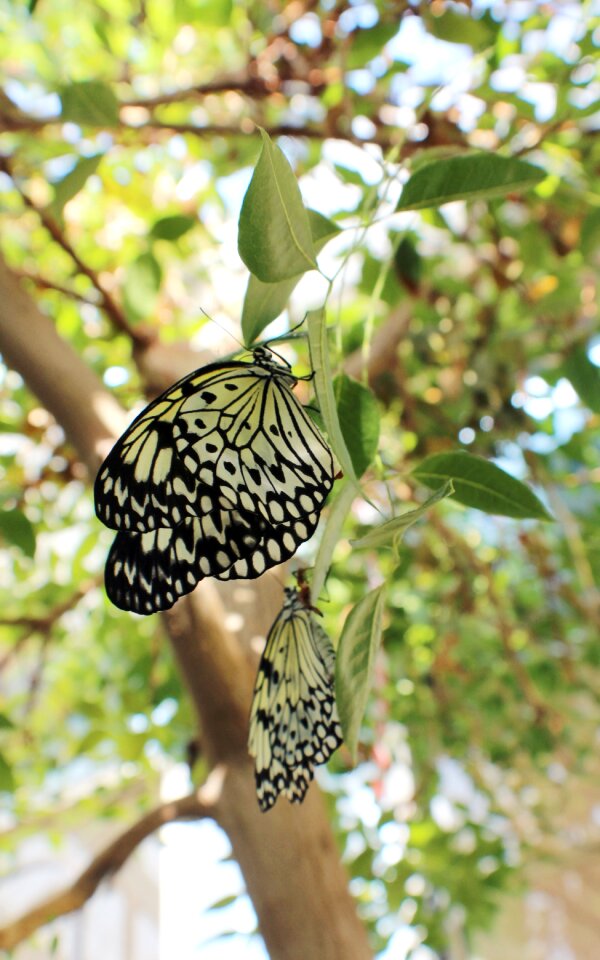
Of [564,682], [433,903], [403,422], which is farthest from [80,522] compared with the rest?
[564,682]

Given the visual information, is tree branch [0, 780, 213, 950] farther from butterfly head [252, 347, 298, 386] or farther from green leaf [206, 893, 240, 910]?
butterfly head [252, 347, 298, 386]

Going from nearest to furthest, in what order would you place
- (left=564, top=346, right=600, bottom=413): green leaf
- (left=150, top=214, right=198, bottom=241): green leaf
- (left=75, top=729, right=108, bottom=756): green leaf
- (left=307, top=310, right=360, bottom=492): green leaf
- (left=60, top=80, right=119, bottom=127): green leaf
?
1. (left=307, top=310, right=360, bottom=492): green leaf
2. (left=60, top=80, right=119, bottom=127): green leaf
3. (left=564, top=346, right=600, bottom=413): green leaf
4. (left=150, top=214, right=198, bottom=241): green leaf
5. (left=75, top=729, right=108, bottom=756): green leaf

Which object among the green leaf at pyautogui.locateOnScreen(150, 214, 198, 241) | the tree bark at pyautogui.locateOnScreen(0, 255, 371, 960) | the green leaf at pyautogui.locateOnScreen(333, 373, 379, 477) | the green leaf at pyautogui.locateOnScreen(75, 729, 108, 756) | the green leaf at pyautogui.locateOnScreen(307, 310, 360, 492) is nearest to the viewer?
the green leaf at pyautogui.locateOnScreen(307, 310, 360, 492)

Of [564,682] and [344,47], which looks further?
[564,682]

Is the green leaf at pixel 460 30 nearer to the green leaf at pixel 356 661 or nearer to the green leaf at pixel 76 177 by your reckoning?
the green leaf at pixel 76 177

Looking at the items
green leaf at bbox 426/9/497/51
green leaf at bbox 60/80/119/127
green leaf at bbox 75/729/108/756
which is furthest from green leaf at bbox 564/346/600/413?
green leaf at bbox 75/729/108/756

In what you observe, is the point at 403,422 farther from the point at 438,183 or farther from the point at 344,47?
the point at 438,183

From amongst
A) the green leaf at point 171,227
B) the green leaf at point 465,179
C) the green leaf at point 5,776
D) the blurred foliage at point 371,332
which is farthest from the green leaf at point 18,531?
the green leaf at point 465,179
